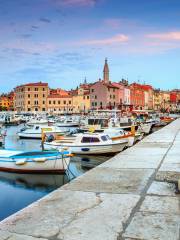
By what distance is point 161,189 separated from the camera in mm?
6965

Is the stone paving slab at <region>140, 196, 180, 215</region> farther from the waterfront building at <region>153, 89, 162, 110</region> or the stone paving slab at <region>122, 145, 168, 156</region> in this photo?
the waterfront building at <region>153, 89, 162, 110</region>

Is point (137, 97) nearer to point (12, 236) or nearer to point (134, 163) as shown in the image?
point (134, 163)

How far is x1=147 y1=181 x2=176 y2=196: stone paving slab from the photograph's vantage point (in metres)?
6.61

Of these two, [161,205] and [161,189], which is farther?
[161,189]

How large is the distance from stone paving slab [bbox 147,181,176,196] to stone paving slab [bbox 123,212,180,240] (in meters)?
1.35

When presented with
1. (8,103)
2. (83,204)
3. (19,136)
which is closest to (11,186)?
(83,204)

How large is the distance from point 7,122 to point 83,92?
166 ft

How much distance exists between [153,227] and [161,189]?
2309 mm

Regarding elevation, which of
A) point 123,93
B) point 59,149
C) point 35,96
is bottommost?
point 59,149

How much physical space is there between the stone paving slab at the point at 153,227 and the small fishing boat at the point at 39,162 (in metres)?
11.4

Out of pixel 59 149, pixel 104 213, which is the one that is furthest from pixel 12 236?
pixel 59 149

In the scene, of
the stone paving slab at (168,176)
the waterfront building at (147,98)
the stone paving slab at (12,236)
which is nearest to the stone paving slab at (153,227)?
the stone paving slab at (12,236)

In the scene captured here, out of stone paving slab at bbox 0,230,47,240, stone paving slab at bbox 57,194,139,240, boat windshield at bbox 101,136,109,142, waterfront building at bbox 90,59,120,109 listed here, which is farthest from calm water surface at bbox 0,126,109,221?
waterfront building at bbox 90,59,120,109

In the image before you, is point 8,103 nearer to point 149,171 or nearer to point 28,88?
point 28,88
